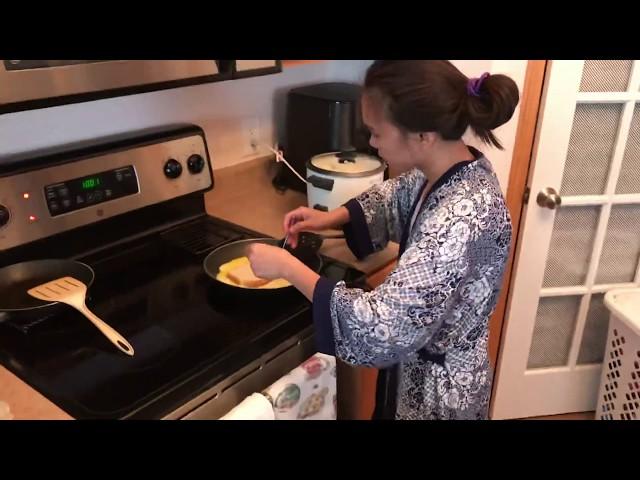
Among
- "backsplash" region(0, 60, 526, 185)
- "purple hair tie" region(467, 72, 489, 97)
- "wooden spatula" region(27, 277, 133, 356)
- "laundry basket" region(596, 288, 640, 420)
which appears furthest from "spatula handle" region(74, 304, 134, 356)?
"laundry basket" region(596, 288, 640, 420)

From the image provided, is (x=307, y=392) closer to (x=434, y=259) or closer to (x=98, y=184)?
(x=434, y=259)

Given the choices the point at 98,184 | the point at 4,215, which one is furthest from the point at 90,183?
the point at 4,215

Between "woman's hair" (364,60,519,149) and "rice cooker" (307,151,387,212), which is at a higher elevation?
"woman's hair" (364,60,519,149)

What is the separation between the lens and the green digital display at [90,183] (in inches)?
48.1

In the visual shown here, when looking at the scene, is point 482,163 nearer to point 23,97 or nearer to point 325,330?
point 325,330

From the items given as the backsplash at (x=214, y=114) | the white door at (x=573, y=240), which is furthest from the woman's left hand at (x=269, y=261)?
the white door at (x=573, y=240)

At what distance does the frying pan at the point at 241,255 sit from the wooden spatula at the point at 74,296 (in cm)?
23

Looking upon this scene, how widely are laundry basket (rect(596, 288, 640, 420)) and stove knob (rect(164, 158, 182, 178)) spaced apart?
1.33 metres

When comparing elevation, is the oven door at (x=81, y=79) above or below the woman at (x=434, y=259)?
above

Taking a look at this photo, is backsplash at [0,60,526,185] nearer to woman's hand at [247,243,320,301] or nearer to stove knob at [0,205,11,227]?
stove knob at [0,205,11,227]

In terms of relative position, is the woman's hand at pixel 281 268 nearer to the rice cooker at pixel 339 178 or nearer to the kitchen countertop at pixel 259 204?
the kitchen countertop at pixel 259 204

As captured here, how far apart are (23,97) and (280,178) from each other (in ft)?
2.81

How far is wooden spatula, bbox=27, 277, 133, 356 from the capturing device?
38.1 inches

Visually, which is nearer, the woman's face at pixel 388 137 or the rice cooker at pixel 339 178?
the woman's face at pixel 388 137
